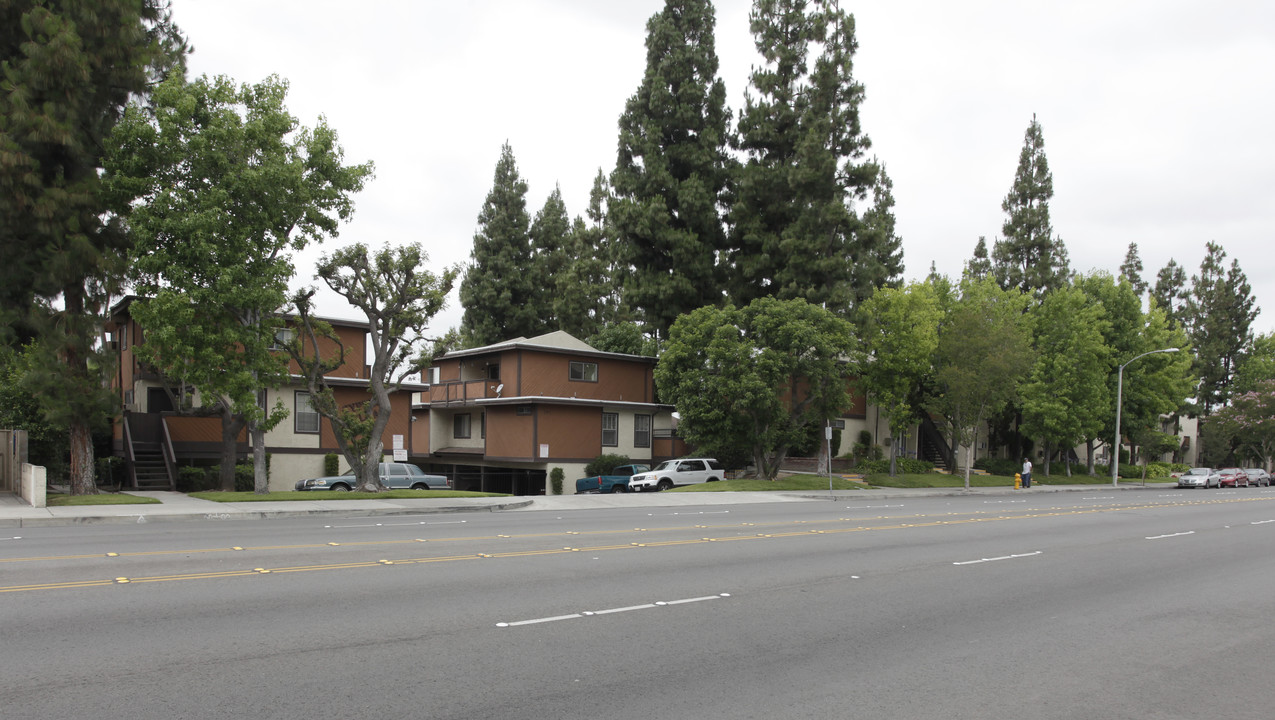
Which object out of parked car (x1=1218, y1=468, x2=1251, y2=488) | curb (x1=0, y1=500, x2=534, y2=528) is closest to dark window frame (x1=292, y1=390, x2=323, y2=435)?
curb (x1=0, y1=500, x2=534, y2=528)

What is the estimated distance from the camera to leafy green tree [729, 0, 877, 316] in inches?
1731

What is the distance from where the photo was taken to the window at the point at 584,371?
41.8 metres

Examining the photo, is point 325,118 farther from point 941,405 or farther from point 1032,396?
point 1032,396

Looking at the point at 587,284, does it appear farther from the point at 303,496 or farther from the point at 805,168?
the point at 303,496

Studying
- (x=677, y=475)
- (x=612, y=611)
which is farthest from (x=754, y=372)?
(x=612, y=611)

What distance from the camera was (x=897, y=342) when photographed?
41.0m

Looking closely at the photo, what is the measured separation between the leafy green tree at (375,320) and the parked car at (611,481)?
38.6ft

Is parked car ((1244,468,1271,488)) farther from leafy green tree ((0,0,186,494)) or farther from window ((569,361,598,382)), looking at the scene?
leafy green tree ((0,0,186,494))

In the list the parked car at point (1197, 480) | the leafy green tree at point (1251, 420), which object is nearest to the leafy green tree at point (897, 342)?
the parked car at point (1197, 480)

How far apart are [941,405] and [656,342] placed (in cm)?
1465

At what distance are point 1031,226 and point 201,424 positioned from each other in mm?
53095

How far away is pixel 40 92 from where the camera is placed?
22.6m

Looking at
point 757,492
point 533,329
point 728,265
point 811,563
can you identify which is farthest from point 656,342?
point 811,563

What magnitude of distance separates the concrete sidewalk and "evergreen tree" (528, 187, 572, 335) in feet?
102
